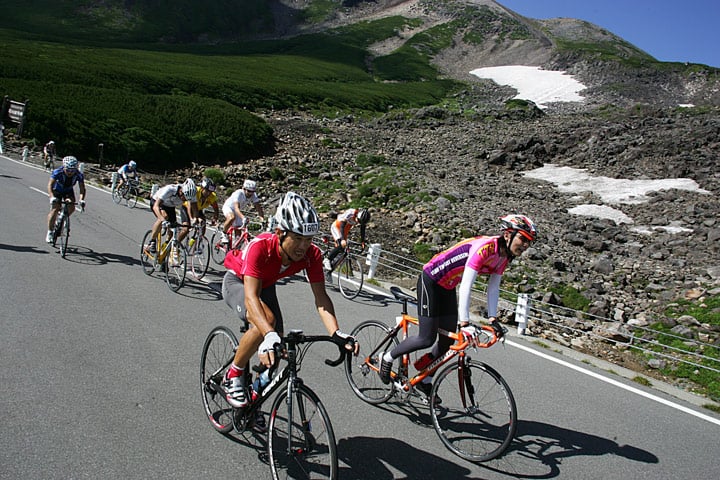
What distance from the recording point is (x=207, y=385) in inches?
189

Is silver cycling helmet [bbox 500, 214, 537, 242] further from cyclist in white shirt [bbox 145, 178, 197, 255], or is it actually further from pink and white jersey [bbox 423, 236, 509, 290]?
cyclist in white shirt [bbox 145, 178, 197, 255]

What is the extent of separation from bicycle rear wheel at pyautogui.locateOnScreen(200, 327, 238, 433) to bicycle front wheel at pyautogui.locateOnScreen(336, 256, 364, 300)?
6.54m

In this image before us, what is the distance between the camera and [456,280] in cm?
542

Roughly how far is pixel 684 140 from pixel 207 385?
35.3m

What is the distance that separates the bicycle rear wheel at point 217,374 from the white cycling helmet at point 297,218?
130cm

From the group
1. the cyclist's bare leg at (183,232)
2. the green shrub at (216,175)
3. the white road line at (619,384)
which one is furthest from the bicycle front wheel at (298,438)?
the green shrub at (216,175)

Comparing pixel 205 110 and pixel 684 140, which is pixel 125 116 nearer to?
pixel 205 110

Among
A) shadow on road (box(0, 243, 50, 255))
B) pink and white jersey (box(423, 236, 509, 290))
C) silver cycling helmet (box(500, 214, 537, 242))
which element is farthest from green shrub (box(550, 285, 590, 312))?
shadow on road (box(0, 243, 50, 255))

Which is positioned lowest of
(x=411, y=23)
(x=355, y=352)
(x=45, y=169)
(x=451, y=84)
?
Answer: (x=45, y=169)

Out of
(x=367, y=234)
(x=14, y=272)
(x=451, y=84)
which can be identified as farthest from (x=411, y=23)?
(x=14, y=272)

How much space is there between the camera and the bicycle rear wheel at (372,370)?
18.7 ft

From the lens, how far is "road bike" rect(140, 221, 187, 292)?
31.0 ft

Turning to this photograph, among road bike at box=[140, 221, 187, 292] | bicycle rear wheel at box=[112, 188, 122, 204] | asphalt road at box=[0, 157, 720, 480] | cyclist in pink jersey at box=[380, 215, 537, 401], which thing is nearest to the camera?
asphalt road at box=[0, 157, 720, 480]

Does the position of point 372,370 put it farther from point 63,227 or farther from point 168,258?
point 63,227
